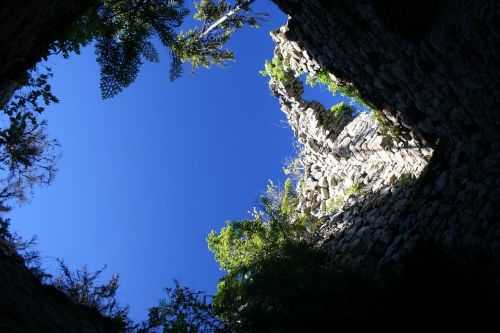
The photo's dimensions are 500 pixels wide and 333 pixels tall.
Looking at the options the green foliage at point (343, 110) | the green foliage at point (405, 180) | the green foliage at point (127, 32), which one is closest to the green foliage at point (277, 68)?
the green foliage at point (343, 110)

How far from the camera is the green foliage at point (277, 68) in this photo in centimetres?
1355

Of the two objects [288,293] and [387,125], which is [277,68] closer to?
[387,125]

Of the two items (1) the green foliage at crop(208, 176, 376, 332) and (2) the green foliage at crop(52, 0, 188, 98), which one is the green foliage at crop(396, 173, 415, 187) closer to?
(1) the green foliage at crop(208, 176, 376, 332)

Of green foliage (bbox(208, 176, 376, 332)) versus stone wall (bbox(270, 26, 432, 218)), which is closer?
green foliage (bbox(208, 176, 376, 332))

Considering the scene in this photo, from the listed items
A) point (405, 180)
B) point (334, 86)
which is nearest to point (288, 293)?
point (405, 180)

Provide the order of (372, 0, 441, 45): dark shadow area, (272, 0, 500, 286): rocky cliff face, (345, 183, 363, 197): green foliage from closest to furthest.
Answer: (272, 0, 500, 286): rocky cliff face → (372, 0, 441, 45): dark shadow area → (345, 183, 363, 197): green foliage

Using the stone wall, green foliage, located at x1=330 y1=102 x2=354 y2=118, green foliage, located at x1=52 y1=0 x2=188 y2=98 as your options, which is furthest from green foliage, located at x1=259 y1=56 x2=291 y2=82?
green foliage, located at x1=52 y1=0 x2=188 y2=98

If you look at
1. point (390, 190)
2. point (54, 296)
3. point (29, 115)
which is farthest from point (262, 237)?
point (29, 115)

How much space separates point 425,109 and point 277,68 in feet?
26.8

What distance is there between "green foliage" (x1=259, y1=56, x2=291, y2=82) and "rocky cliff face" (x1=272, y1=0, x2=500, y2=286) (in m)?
5.44

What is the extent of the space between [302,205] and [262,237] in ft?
13.2

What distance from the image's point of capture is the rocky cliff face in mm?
4980

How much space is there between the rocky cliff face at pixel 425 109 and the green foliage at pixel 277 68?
5.44 meters

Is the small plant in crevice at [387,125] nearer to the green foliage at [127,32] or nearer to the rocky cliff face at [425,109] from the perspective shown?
the rocky cliff face at [425,109]
